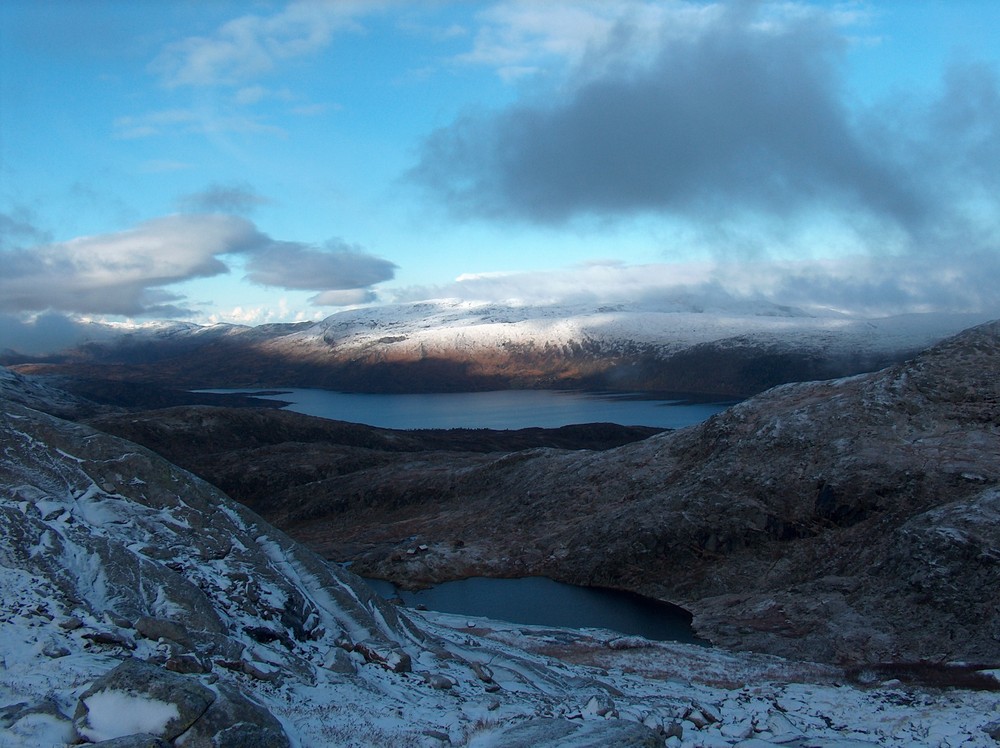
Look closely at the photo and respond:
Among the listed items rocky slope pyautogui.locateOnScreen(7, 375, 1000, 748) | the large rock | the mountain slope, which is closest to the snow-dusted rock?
rocky slope pyautogui.locateOnScreen(7, 375, 1000, 748)

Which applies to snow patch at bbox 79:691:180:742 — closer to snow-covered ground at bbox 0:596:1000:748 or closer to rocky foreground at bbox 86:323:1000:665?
snow-covered ground at bbox 0:596:1000:748

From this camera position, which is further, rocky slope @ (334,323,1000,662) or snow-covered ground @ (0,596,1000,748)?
rocky slope @ (334,323,1000,662)

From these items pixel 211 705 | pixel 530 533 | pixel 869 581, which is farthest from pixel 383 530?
pixel 211 705

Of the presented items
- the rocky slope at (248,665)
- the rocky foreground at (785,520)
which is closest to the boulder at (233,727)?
the rocky slope at (248,665)

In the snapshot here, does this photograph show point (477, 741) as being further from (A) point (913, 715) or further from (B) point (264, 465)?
(B) point (264, 465)

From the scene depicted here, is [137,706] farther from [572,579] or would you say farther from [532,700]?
[572,579]
